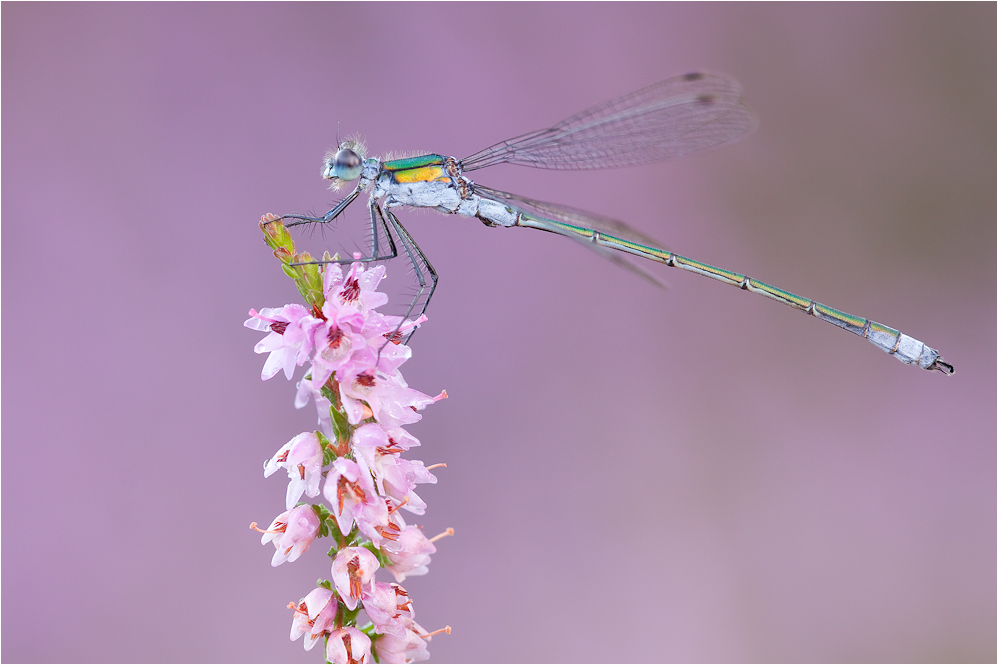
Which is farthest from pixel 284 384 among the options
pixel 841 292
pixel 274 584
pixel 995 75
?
pixel 995 75

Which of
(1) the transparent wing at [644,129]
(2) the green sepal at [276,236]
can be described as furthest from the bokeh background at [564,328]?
(2) the green sepal at [276,236]

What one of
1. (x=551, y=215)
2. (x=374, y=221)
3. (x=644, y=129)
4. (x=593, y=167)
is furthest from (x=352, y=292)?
(x=644, y=129)

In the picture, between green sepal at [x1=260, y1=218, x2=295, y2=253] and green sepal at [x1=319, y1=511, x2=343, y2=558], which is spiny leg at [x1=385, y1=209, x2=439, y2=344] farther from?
green sepal at [x1=319, y1=511, x2=343, y2=558]

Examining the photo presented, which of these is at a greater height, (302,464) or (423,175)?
(423,175)

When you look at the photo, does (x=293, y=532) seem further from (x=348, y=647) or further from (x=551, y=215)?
(x=551, y=215)

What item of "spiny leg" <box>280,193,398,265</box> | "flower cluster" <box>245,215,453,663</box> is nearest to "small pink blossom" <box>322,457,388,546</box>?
"flower cluster" <box>245,215,453,663</box>

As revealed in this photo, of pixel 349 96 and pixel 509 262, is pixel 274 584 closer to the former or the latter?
pixel 509 262
